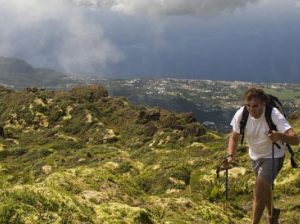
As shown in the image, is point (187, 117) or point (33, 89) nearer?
point (187, 117)

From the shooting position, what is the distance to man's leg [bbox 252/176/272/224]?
36.8 ft

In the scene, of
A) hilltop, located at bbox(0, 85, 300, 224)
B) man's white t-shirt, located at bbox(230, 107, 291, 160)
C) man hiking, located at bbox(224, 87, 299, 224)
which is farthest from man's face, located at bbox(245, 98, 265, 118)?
hilltop, located at bbox(0, 85, 300, 224)

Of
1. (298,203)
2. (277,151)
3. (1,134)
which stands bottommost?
(1,134)

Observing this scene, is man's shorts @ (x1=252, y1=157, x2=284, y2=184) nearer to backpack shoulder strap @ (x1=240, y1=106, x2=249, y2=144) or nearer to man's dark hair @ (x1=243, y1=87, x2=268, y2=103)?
backpack shoulder strap @ (x1=240, y1=106, x2=249, y2=144)

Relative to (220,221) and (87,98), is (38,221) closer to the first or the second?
(220,221)

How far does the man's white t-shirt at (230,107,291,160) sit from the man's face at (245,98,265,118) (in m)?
0.11

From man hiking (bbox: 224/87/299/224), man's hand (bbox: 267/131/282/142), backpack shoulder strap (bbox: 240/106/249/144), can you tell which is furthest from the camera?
backpack shoulder strap (bbox: 240/106/249/144)

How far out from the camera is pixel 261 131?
35.0 ft

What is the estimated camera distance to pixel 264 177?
1116cm

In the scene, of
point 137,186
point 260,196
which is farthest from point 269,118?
point 137,186

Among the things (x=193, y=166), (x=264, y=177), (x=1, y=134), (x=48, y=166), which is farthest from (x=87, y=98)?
(x=264, y=177)

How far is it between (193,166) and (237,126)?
83.3 feet

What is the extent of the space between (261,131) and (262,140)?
263 mm

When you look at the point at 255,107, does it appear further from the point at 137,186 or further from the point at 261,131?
the point at 137,186
